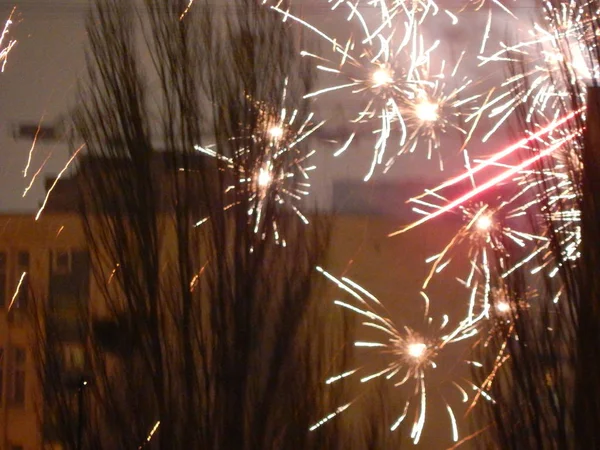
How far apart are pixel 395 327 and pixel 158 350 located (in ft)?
3.06

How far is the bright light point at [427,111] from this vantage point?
110 inches

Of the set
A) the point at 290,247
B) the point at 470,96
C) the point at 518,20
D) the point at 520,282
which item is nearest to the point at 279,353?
the point at 290,247

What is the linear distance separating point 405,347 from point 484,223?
1.76 feet

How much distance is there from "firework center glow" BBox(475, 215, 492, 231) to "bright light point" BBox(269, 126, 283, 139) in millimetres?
830

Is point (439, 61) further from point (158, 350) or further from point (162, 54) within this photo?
point (158, 350)

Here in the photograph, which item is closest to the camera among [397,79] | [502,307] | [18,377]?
[502,307]

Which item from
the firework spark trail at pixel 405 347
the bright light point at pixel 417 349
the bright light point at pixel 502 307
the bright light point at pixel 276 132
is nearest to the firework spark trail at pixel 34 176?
the bright light point at pixel 276 132

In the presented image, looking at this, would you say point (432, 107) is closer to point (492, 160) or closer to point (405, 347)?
point (492, 160)

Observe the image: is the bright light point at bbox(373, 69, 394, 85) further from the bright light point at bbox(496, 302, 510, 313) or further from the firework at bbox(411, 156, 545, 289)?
the bright light point at bbox(496, 302, 510, 313)

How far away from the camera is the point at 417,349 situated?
2904 mm

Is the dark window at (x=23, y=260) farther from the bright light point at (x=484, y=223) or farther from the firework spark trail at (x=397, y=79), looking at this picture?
the bright light point at (x=484, y=223)

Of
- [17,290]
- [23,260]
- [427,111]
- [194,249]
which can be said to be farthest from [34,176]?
[427,111]

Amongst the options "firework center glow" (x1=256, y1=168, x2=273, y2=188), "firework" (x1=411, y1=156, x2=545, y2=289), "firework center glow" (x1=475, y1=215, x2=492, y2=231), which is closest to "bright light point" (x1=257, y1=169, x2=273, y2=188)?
"firework center glow" (x1=256, y1=168, x2=273, y2=188)

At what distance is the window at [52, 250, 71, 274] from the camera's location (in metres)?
2.85
